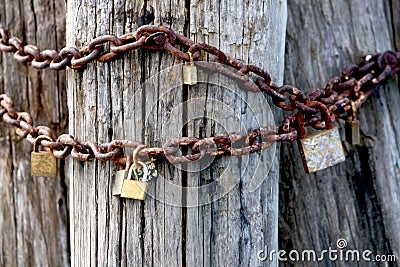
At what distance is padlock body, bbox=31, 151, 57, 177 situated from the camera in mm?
1646

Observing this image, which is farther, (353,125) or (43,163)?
(353,125)

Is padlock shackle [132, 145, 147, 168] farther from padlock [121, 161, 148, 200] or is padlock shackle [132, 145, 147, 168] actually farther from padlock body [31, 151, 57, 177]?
padlock body [31, 151, 57, 177]

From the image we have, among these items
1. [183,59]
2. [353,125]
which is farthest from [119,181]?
[353,125]

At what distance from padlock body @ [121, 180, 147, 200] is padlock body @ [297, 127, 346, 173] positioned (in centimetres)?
55

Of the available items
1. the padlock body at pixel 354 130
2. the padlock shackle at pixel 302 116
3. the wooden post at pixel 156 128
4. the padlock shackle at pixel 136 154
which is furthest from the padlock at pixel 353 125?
the padlock shackle at pixel 136 154

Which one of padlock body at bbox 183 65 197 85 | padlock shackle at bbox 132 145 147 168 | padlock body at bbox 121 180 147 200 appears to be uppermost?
padlock body at bbox 183 65 197 85

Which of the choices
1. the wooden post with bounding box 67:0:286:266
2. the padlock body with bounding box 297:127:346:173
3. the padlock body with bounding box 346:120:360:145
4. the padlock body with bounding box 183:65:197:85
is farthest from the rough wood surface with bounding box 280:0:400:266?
the padlock body with bounding box 183:65:197:85

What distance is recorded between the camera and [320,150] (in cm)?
168

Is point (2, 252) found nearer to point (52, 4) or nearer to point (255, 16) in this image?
point (52, 4)

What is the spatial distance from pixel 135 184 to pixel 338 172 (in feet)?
3.30

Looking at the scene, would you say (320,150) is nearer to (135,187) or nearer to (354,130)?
(354,130)

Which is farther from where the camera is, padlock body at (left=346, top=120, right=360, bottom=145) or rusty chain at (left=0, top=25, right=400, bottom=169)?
padlock body at (left=346, top=120, right=360, bottom=145)

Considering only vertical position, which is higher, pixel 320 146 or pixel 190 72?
pixel 190 72

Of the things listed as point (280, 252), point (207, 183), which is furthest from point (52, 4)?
point (280, 252)
